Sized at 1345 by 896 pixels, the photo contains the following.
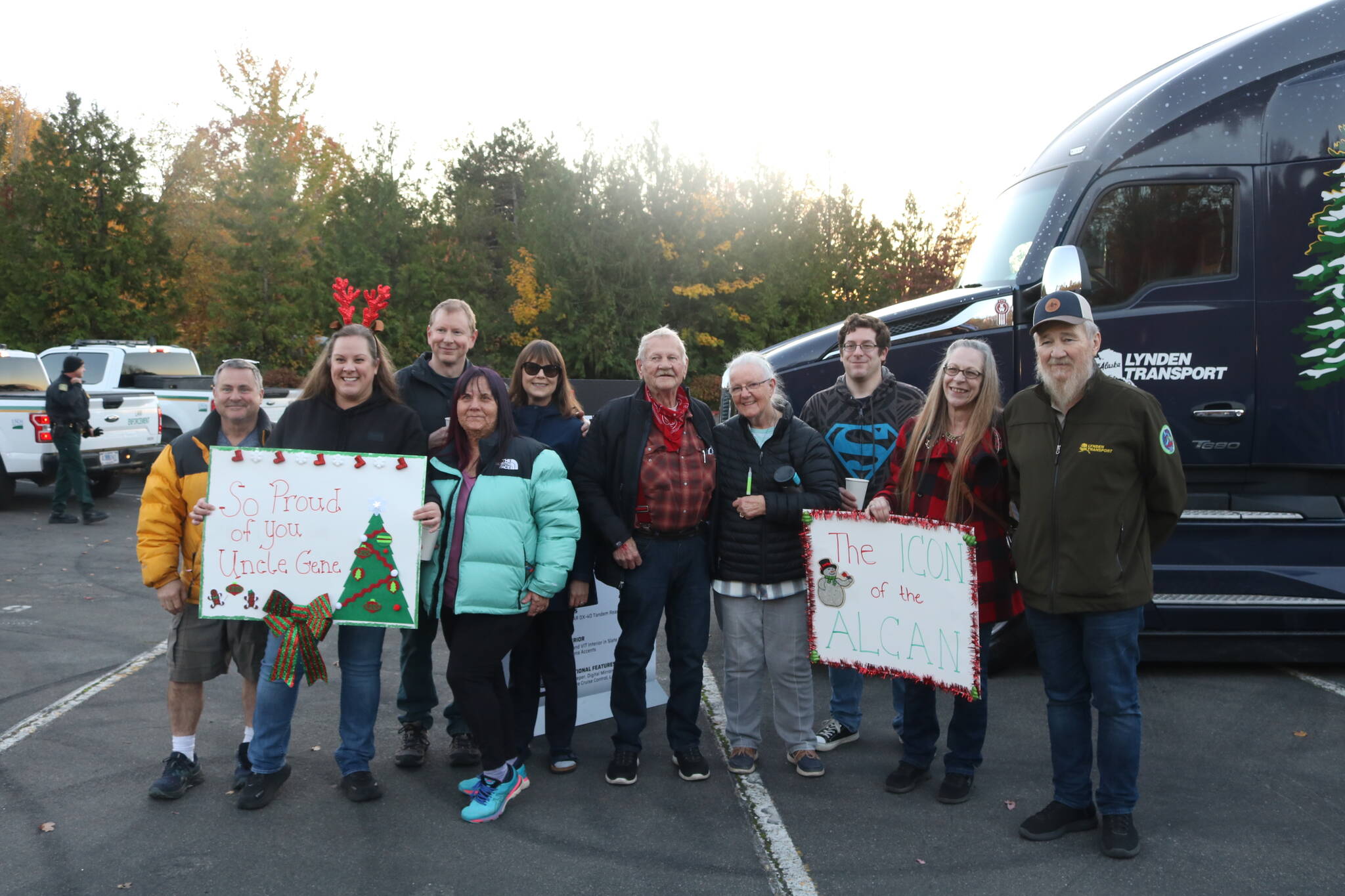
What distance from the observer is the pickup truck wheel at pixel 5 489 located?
41.0 feet

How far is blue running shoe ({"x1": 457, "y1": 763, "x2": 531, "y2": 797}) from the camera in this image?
4.14 meters

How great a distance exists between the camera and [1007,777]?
Answer: 4.45 metres

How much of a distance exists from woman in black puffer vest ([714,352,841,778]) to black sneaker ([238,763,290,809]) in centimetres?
192

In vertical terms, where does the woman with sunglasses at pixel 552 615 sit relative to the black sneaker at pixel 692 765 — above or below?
above

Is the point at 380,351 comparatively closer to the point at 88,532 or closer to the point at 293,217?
the point at 88,532

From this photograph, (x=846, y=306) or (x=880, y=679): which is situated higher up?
(x=846, y=306)

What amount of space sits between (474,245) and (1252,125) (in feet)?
110

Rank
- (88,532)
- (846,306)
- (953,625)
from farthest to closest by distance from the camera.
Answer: (846,306), (88,532), (953,625)

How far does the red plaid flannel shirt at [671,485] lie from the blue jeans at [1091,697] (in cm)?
142

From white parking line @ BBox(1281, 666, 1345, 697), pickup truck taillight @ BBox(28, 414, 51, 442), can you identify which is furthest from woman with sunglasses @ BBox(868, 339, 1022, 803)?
pickup truck taillight @ BBox(28, 414, 51, 442)

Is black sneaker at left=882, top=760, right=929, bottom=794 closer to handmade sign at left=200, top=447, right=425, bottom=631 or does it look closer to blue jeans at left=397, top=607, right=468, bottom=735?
blue jeans at left=397, top=607, right=468, bottom=735

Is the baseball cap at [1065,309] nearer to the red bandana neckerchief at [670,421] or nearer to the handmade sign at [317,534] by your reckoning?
the red bandana neckerchief at [670,421]

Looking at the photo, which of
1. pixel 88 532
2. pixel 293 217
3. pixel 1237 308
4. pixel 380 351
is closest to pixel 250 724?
pixel 380 351

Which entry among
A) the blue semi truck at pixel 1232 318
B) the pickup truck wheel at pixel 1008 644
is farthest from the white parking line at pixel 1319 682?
the pickup truck wheel at pixel 1008 644
